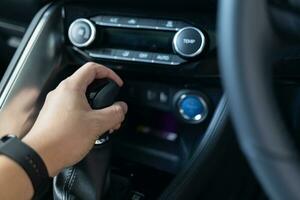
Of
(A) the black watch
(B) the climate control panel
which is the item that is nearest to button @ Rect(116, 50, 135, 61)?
(B) the climate control panel

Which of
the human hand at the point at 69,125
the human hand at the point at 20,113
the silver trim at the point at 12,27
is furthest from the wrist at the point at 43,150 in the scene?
the silver trim at the point at 12,27

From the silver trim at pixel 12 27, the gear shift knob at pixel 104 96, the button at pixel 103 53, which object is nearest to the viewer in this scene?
the gear shift knob at pixel 104 96

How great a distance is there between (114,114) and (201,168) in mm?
143

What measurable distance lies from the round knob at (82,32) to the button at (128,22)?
0.15 feet

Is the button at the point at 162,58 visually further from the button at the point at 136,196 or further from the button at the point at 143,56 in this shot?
the button at the point at 136,196

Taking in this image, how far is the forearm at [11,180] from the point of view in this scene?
62 centimetres

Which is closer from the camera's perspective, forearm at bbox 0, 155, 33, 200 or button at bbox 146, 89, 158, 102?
forearm at bbox 0, 155, 33, 200

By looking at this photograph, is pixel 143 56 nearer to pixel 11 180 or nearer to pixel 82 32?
pixel 82 32

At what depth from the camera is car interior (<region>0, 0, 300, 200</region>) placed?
751 millimetres

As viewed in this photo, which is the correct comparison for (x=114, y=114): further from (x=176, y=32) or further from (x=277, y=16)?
(x=277, y=16)

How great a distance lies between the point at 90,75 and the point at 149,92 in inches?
4.9

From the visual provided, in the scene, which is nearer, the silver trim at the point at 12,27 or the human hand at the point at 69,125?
the human hand at the point at 69,125

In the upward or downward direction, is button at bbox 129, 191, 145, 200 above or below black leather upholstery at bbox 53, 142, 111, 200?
below

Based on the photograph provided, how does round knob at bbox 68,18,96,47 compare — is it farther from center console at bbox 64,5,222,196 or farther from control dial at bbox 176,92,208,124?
control dial at bbox 176,92,208,124
